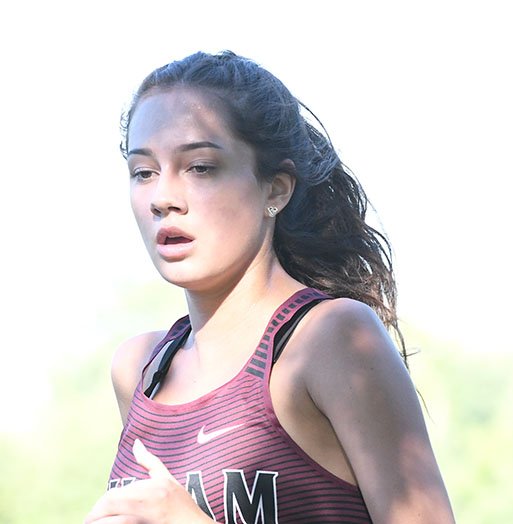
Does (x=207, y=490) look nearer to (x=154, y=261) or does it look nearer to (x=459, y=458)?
(x=154, y=261)

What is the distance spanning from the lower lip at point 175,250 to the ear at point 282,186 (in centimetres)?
26

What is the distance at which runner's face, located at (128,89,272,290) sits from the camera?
2.49 m

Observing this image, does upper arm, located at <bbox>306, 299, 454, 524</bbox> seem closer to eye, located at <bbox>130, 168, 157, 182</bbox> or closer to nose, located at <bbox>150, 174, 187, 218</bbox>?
nose, located at <bbox>150, 174, 187, 218</bbox>

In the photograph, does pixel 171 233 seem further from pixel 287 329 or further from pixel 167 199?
pixel 287 329

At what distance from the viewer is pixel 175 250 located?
2.50m

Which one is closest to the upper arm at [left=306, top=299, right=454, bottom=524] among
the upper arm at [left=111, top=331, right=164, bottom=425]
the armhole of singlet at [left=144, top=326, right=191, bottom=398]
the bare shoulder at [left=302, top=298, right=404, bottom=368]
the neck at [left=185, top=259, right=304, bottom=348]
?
the bare shoulder at [left=302, top=298, right=404, bottom=368]

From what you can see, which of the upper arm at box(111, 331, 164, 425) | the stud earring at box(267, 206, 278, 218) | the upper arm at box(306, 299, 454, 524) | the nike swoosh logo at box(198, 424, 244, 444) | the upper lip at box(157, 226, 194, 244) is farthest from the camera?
the upper arm at box(111, 331, 164, 425)

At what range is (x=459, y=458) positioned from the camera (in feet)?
24.9

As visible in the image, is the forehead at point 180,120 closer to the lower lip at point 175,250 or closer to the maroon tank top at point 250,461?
the lower lip at point 175,250

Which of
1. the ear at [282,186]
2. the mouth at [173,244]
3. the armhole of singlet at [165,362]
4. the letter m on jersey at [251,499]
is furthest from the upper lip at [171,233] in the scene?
the letter m on jersey at [251,499]

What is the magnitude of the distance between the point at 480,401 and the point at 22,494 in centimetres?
318

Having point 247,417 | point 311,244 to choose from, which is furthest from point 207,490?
point 311,244

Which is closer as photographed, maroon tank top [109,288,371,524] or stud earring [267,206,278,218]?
maroon tank top [109,288,371,524]

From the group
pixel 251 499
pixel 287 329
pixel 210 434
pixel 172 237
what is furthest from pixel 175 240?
pixel 251 499
